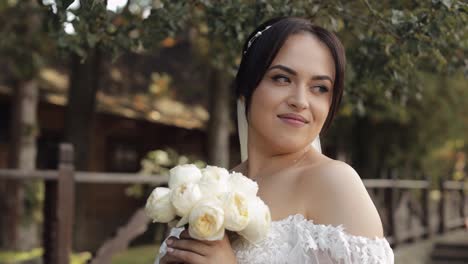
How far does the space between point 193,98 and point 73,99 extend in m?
4.75

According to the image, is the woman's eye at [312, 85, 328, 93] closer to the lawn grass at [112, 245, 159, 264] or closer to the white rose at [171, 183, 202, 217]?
the white rose at [171, 183, 202, 217]

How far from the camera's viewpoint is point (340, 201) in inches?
75.7

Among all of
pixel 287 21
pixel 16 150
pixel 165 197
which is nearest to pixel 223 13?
pixel 287 21

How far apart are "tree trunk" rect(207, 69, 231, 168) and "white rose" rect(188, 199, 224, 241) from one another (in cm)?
712

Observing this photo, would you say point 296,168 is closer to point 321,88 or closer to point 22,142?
point 321,88

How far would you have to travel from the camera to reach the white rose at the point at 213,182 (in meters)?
1.89

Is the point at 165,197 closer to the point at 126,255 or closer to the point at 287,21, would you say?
the point at 287,21

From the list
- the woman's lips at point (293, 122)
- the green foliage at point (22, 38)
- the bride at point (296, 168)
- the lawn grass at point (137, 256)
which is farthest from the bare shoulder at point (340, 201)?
the lawn grass at point (137, 256)

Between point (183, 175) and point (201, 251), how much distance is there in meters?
0.23

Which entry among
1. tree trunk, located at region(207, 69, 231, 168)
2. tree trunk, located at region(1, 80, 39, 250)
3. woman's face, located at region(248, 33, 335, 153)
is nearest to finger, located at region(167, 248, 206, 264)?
woman's face, located at region(248, 33, 335, 153)

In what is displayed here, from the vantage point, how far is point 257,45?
85.5 inches

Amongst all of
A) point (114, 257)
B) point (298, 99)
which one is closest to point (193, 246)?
point (298, 99)

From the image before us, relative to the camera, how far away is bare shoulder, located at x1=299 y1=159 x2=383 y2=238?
1.91 meters

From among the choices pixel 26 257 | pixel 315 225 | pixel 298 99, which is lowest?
pixel 26 257
